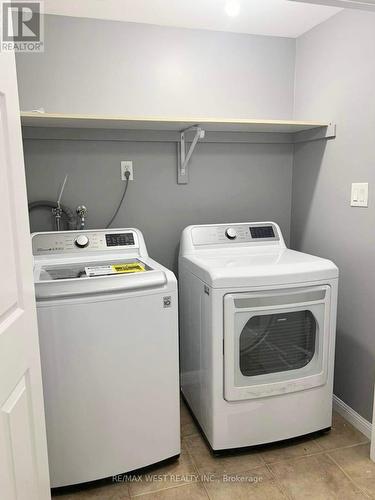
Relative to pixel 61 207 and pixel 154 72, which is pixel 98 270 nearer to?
pixel 61 207

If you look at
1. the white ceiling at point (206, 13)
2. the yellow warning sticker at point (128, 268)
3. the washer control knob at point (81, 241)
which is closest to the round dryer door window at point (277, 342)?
the yellow warning sticker at point (128, 268)

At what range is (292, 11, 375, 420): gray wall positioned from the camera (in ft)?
6.15

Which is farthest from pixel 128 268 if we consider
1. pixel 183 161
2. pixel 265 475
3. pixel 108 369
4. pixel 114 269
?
pixel 265 475

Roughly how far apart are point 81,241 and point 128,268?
373 millimetres

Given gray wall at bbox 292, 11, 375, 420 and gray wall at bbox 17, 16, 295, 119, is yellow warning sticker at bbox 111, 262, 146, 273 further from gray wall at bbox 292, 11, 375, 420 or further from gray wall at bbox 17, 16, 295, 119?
gray wall at bbox 292, 11, 375, 420

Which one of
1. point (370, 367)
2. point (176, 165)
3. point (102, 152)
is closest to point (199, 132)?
point (176, 165)

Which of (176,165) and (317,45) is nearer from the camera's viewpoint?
(317,45)

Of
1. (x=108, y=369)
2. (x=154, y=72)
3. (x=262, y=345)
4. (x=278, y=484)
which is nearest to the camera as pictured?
(x=108, y=369)

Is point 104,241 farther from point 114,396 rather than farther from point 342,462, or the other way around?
point 342,462

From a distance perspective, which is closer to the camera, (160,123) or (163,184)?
(160,123)

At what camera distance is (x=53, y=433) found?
1526mm

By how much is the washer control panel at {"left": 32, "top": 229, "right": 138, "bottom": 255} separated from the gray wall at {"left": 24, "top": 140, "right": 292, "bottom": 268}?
0.79 feet

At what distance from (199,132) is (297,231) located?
3.25 feet

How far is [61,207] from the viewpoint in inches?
84.1
